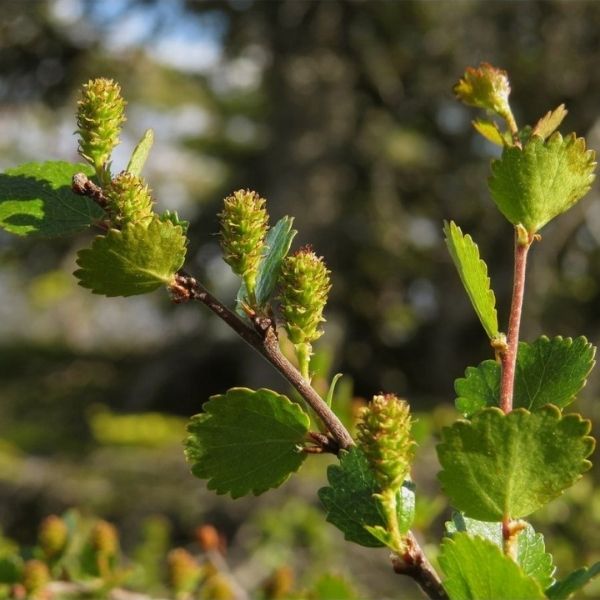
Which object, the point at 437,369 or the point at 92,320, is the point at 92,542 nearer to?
the point at 437,369

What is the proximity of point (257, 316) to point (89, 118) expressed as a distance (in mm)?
104

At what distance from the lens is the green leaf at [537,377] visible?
36cm

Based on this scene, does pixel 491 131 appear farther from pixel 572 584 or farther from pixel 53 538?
pixel 53 538

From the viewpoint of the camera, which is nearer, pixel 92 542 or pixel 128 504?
pixel 92 542

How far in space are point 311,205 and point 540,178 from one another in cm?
398

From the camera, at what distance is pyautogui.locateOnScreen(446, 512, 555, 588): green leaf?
1.17ft

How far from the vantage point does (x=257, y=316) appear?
0.35 metres

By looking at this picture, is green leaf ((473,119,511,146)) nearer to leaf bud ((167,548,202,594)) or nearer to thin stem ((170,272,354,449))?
thin stem ((170,272,354,449))

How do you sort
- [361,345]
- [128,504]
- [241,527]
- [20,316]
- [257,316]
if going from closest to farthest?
[257,316] < [241,527] < [128,504] < [361,345] < [20,316]

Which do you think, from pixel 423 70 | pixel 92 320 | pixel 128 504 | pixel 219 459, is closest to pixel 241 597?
pixel 219 459

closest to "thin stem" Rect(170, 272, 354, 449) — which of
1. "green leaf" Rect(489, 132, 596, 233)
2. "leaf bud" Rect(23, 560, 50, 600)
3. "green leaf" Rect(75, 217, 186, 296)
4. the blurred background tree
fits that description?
"green leaf" Rect(75, 217, 186, 296)

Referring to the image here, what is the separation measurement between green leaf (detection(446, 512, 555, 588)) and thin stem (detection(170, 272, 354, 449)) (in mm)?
60

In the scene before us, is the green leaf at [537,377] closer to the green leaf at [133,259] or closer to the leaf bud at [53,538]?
the green leaf at [133,259]

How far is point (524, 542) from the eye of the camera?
1.20ft
